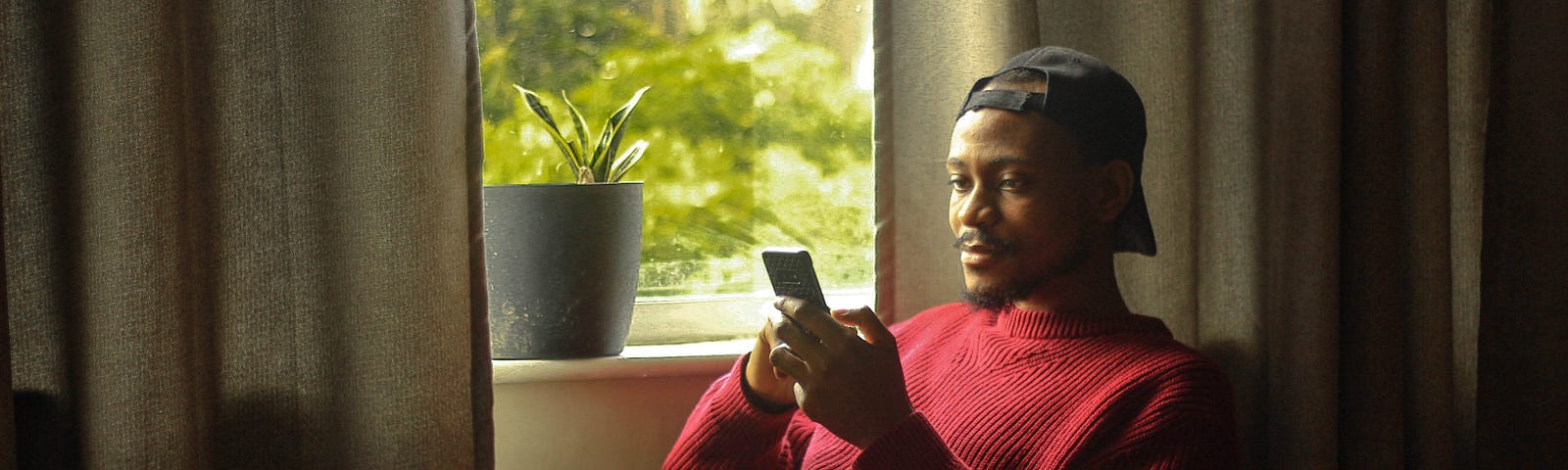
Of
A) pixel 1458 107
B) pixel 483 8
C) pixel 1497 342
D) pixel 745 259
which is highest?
pixel 483 8

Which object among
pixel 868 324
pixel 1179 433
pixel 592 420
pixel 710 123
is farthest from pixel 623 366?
pixel 1179 433

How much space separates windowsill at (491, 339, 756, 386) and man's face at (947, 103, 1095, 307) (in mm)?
462

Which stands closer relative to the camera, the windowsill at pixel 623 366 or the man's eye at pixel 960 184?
the man's eye at pixel 960 184

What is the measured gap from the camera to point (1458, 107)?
1.31 meters

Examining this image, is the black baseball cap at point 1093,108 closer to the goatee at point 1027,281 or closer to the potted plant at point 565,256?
the goatee at point 1027,281

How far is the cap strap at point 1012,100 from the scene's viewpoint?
95cm

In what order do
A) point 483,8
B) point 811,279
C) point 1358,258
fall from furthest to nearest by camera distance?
point 483,8 → point 1358,258 → point 811,279

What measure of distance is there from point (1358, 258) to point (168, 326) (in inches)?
49.1

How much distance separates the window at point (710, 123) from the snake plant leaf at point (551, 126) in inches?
4.2

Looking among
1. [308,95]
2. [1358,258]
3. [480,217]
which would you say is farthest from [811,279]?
[1358,258]

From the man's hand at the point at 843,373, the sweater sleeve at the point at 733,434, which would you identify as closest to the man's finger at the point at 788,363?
the man's hand at the point at 843,373

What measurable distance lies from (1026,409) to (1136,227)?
0.21 metres

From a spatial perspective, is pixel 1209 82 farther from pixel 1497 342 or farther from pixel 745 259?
pixel 745 259

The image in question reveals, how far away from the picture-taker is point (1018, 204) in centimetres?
95
